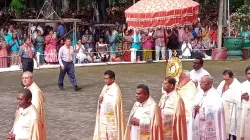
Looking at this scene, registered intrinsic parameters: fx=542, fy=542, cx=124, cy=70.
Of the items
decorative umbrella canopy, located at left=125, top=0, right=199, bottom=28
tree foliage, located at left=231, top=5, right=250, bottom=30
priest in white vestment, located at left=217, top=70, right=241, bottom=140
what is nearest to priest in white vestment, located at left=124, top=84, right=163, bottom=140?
priest in white vestment, located at left=217, top=70, right=241, bottom=140

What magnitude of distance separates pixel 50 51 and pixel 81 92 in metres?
6.66

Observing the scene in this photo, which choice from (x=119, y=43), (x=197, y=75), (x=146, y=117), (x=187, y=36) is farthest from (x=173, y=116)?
(x=119, y=43)

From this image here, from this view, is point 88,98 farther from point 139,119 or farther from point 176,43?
point 176,43

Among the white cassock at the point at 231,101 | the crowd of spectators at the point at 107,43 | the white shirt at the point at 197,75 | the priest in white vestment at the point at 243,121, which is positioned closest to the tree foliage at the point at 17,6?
the crowd of spectators at the point at 107,43

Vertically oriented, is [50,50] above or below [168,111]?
above

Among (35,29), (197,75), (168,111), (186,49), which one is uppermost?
(35,29)

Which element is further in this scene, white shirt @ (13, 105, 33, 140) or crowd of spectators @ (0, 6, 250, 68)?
crowd of spectators @ (0, 6, 250, 68)

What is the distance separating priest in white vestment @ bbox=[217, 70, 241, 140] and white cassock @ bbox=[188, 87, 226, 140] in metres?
1.12

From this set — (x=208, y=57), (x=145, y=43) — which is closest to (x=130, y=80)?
(x=145, y=43)

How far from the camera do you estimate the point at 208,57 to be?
25.0 m

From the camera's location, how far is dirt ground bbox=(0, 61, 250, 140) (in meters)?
11.7

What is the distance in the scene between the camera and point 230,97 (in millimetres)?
10102

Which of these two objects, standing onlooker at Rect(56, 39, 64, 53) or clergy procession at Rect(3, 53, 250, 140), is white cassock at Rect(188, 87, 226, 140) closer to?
clergy procession at Rect(3, 53, 250, 140)

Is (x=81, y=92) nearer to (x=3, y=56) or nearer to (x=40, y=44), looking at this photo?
(x=3, y=56)
